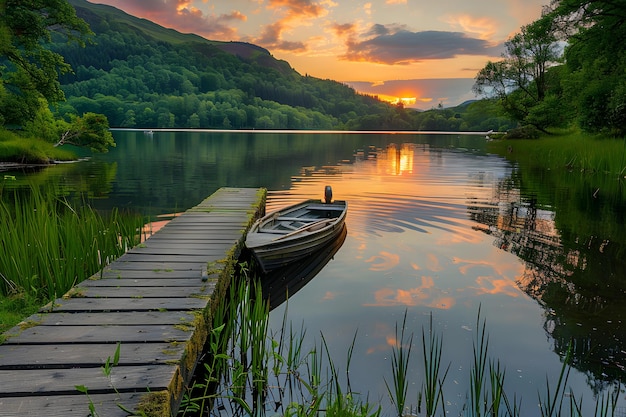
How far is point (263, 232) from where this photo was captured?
480 inches

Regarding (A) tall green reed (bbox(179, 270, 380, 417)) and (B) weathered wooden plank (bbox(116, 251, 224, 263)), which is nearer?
(A) tall green reed (bbox(179, 270, 380, 417))

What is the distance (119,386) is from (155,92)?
20451 centimetres

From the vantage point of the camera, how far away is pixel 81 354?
4906mm

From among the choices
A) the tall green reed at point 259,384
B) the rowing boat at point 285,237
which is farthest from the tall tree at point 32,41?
the tall green reed at point 259,384

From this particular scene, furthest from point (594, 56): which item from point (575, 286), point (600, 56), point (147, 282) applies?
point (147, 282)

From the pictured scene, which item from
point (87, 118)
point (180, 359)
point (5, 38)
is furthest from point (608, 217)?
point (87, 118)

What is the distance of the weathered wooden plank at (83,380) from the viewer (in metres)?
4.24

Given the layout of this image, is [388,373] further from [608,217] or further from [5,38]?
[5,38]

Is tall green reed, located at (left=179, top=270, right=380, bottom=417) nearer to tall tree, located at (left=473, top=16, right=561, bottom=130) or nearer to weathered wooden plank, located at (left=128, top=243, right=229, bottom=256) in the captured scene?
weathered wooden plank, located at (left=128, top=243, right=229, bottom=256)

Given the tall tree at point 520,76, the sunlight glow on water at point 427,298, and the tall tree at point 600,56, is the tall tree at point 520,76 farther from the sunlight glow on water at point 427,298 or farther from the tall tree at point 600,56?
the sunlight glow on water at point 427,298

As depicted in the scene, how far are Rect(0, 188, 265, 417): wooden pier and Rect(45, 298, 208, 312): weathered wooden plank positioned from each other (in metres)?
0.01

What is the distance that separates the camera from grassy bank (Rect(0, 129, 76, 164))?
33812 mm

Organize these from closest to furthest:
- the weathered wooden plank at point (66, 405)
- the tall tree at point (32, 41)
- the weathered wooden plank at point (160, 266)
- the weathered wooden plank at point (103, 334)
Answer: the weathered wooden plank at point (66, 405) → the weathered wooden plank at point (103, 334) → the weathered wooden plank at point (160, 266) → the tall tree at point (32, 41)

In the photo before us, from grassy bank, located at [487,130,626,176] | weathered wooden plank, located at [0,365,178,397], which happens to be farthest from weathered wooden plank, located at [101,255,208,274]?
grassy bank, located at [487,130,626,176]
